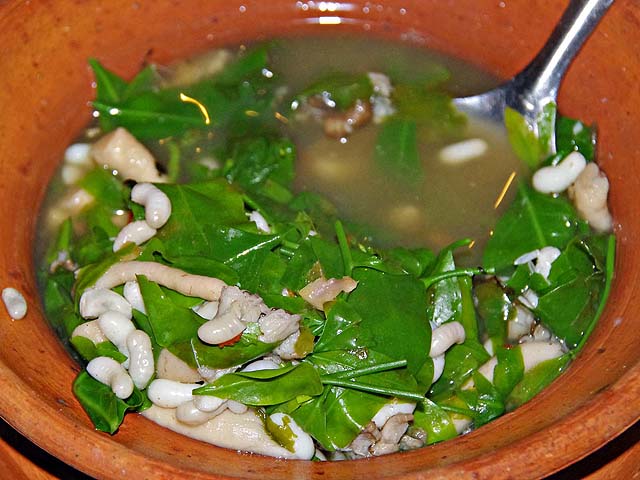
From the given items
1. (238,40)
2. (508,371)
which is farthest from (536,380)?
(238,40)

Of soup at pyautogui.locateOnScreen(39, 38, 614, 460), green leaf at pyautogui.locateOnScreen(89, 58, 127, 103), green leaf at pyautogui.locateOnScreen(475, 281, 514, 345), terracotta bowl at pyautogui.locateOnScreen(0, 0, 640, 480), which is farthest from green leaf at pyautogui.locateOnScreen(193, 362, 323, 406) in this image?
green leaf at pyautogui.locateOnScreen(89, 58, 127, 103)

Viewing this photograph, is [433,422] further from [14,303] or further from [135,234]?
[14,303]

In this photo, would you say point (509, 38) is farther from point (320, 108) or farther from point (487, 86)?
point (320, 108)

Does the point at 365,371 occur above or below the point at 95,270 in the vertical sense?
below

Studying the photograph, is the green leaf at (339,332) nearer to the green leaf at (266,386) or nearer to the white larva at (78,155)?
the green leaf at (266,386)

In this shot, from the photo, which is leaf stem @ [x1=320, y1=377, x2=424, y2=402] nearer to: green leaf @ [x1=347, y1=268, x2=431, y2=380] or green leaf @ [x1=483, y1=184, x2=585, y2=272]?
green leaf @ [x1=347, y1=268, x2=431, y2=380]

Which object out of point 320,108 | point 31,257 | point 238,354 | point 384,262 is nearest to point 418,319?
point 384,262
